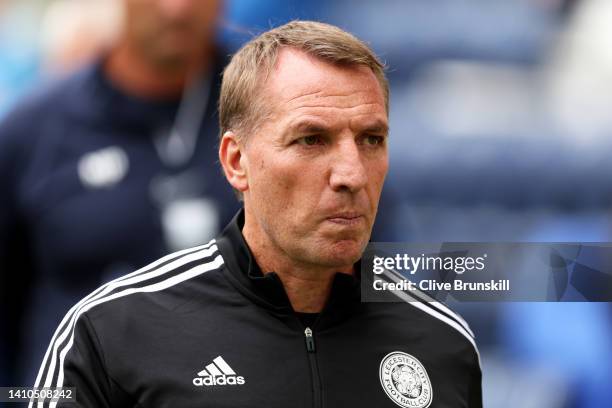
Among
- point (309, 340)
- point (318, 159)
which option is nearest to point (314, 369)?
point (309, 340)

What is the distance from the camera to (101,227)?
3.41 m

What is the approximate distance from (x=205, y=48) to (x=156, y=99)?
245mm

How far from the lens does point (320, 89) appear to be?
2004 millimetres

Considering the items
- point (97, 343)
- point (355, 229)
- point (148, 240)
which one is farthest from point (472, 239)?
point (97, 343)

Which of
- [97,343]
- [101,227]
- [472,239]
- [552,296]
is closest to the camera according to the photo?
[97,343]

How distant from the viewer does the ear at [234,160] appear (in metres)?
2.12

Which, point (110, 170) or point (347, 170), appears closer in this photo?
point (347, 170)

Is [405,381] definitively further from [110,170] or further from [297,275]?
[110,170]

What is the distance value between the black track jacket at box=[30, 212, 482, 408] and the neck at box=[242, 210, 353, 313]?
0.09ft

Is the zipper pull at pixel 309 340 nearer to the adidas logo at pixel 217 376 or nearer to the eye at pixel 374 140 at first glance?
the adidas logo at pixel 217 376

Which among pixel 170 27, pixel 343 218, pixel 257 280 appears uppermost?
pixel 170 27

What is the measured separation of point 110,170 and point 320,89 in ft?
5.26

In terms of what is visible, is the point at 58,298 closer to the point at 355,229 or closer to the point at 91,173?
the point at 91,173

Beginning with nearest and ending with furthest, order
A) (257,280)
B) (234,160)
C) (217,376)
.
A: (217,376)
(257,280)
(234,160)
